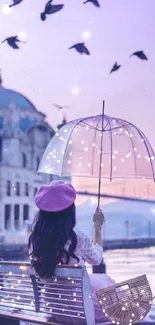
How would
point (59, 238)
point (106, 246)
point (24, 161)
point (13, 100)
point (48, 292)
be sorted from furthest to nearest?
point (106, 246) → point (13, 100) → point (24, 161) → point (48, 292) → point (59, 238)

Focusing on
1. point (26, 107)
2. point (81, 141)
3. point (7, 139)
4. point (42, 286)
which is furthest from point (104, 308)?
point (26, 107)

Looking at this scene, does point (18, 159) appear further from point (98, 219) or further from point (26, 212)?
point (98, 219)

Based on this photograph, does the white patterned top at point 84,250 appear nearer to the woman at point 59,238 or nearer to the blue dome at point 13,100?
the woman at point 59,238

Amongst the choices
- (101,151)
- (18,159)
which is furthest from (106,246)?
(101,151)

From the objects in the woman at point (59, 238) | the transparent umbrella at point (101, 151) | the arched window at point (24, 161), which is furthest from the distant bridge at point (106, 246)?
the woman at point (59, 238)

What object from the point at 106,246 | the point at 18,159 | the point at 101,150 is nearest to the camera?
the point at 101,150

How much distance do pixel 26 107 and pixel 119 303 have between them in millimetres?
38181

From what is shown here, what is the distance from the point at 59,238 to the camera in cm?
225

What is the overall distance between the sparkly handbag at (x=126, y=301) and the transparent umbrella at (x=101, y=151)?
1.39 m

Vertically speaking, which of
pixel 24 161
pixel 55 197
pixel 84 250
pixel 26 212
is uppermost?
pixel 24 161

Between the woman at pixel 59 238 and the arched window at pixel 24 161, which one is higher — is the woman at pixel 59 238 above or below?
below

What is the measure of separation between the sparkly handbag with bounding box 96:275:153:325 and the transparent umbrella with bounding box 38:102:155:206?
139cm

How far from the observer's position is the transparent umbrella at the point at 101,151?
3.71 meters

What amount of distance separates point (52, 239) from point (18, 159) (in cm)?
3364
